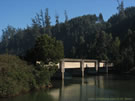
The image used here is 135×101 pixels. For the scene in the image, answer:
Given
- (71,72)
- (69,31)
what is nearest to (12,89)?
(71,72)

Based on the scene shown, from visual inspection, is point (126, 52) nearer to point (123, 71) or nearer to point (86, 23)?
point (123, 71)

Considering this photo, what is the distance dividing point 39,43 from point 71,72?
50000mm

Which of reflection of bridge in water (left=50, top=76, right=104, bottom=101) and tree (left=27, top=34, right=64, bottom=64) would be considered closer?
reflection of bridge in water (left=50, top=76, right=104, bottom=101)

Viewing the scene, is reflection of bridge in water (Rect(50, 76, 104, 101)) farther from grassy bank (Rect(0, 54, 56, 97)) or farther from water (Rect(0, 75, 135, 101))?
grassy bank (Rect(0, 54, 56, 97))

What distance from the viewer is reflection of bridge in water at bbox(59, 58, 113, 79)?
202 ft

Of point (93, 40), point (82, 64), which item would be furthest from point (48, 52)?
point (93, 40)

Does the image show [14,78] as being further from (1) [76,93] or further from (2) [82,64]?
(2) [82,64]

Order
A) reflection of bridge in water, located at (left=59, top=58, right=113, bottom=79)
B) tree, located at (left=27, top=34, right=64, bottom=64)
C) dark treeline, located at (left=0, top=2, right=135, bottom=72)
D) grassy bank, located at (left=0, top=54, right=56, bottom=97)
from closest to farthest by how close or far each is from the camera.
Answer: grassy bank, located at (left=0, top=54, right=56, bottom=97), tree, located at (left=27, top=34, right=64, bottom=64), reflection of bridge in water, located at (left=59, top=58, right=113, bottom=79), dark treeline, located at (left=0, top=2, right=135, bottom=72)

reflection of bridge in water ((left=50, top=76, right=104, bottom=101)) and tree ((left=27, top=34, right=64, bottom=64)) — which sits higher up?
tree ((left=27, top=34, right=64, bottom=64))

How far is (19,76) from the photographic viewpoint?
103ft

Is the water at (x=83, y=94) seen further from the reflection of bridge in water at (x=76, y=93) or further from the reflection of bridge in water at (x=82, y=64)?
the reflection of bridge in water at (x=82, y=64)

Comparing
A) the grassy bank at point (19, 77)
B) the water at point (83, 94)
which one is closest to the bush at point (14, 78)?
the grassy bank at point (19, 77)

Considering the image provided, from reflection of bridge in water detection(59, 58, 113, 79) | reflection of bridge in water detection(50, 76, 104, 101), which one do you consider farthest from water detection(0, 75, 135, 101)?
reflection of bridge in water detection(59, 58, 113, 79)

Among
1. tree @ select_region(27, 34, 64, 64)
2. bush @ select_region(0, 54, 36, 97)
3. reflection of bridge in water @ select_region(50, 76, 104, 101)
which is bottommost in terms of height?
reflection of bridge in water @ select_region(50, 76, 104, 101)
